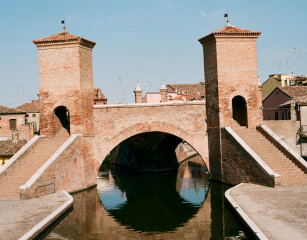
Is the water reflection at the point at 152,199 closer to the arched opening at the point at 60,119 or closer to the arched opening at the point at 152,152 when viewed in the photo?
the arched opening at the point at 152,152

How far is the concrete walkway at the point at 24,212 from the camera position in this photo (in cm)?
1027

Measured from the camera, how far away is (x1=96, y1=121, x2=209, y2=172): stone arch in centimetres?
1973

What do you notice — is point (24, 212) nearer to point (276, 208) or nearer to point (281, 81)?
point (276, 208)

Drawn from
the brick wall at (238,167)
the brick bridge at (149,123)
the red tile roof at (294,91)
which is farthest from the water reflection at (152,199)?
the red tile roof at (294,91)

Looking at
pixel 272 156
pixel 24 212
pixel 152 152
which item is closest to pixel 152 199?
pixel 272 156

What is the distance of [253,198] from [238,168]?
399cm

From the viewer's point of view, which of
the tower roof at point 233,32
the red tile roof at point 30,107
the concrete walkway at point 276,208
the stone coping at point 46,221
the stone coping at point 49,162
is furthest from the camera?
the red tile roof at point 30,107

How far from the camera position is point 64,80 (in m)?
19.0

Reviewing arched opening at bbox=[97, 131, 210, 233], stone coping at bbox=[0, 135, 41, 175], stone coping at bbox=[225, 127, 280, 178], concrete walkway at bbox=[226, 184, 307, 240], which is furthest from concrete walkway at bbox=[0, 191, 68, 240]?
stone coping at bbox=[225, 127, 280, 178]

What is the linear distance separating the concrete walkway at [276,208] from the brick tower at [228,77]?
4.48m

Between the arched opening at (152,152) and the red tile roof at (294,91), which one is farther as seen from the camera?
the red tile roof at (294,91)

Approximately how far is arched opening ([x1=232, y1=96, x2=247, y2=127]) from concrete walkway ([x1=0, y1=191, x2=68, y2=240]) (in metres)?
10.9

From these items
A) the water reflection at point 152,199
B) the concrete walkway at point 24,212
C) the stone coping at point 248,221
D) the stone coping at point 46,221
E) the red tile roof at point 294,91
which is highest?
the red tile roof at point 294,91

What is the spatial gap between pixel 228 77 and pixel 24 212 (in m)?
12.0
